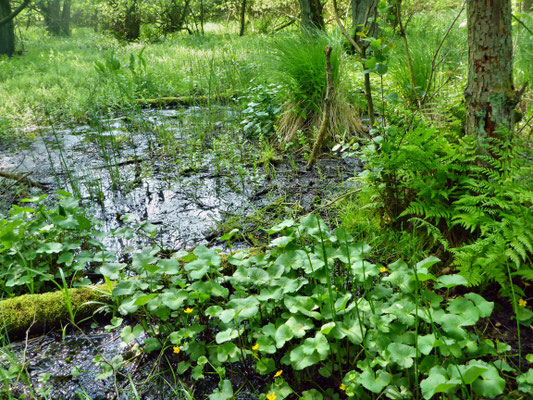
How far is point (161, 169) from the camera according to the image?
12.7 feet

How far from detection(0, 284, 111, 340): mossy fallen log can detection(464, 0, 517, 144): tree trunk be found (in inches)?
88.6

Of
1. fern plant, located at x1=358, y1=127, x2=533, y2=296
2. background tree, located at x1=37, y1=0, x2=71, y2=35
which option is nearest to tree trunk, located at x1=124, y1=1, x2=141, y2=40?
background tree, located at x1=37, y1=0, x2=71, y2=35

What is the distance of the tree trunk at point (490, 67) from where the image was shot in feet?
6.21

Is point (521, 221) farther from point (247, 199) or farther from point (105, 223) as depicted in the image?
point (105, 223)

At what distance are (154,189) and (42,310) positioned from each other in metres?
1.67

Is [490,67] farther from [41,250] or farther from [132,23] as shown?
[132,23]

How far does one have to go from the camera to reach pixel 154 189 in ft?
11.4

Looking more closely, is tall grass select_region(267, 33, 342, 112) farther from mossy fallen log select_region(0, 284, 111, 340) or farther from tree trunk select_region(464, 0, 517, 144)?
mossy fallen log select_region(0, 284, 111, 340)

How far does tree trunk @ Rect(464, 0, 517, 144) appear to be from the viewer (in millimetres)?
1892

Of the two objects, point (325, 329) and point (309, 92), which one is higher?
point (309, 92)

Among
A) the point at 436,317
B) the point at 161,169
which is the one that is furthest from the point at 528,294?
the point at 161,169

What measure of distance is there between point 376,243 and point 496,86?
3.61ft

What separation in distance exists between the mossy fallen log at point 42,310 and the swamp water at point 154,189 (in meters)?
0.08

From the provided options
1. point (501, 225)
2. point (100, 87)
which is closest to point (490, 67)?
point (501, 225)
